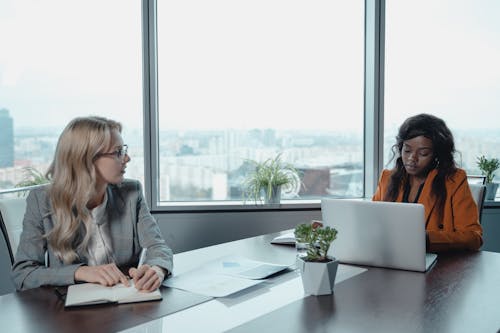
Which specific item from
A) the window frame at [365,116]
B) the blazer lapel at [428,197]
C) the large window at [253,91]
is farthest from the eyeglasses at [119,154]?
the large window at [253,91]

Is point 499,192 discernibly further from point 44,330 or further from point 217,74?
point 44,330

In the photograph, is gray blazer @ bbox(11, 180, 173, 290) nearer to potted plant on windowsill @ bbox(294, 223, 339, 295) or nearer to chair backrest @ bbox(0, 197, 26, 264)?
chair backrest @ bbox(0, 197, 26, 264)

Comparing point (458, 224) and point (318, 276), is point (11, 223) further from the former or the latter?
point (458, 224)

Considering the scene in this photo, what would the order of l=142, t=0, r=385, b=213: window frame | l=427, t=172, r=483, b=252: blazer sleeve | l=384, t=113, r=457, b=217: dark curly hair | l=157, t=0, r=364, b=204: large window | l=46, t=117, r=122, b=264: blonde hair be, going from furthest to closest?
1. l=157, t=0, r=364, b=204: large window
2. l=142, t=0, r=385, b=213: window frame
3. l=384, t=113, r=457, b=217: dark curly hair
4. l=427, t=172, r=483, b=252: blazer sleeve
5. l=46, t=117, r=122, b=264: blonde hair

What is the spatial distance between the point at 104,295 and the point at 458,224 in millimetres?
Answer: 1509

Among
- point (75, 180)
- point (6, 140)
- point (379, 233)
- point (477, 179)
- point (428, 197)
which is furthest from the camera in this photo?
point (6, 140)

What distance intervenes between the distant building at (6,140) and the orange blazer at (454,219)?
8.64 ft

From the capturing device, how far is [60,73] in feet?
11.9

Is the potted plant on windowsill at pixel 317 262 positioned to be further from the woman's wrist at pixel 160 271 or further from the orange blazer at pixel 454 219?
the orange blazer at pixel 454 219

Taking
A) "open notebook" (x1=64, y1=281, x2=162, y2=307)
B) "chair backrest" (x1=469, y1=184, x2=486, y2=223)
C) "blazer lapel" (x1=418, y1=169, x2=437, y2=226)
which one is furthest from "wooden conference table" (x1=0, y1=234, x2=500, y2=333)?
"chair backrest" (x1=469, y1=184, x2=486, y2=223)

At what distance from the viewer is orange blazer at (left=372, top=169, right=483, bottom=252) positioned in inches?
82.4

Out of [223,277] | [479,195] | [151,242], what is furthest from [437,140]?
[151,242]

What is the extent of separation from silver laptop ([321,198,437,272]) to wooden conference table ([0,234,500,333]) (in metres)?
0.07

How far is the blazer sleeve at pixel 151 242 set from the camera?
1.75 meters
